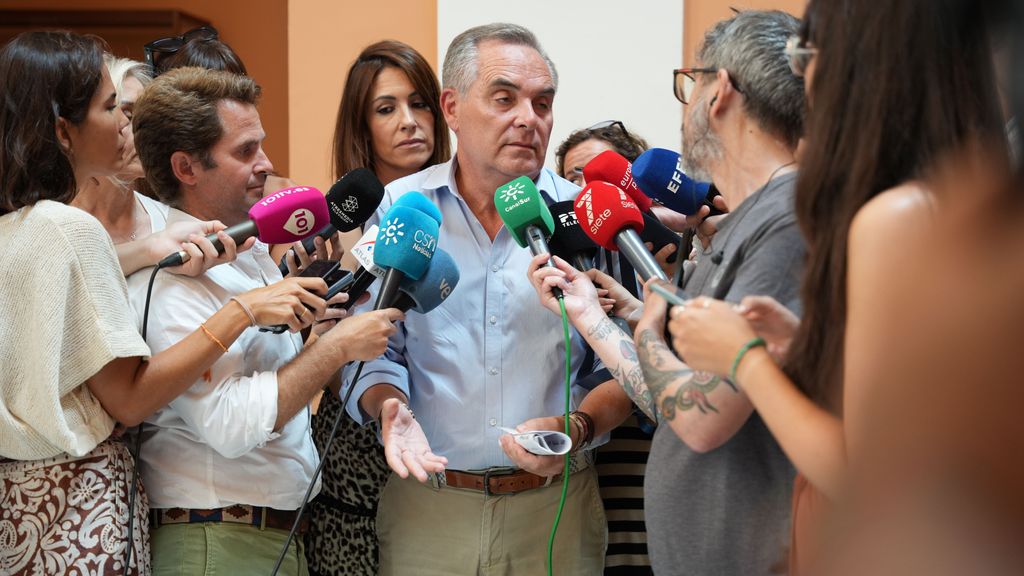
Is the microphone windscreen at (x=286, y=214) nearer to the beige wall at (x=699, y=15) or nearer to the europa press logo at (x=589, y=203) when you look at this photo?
the europa press logo at (x=589, y=203)

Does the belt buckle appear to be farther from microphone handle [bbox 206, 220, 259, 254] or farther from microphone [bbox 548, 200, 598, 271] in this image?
microphone handle [bbox 206, 220, 259, 254]

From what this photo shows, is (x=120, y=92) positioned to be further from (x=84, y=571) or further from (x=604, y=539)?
(x=604, y=539)

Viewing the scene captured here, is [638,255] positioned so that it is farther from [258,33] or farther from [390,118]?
[258,33]

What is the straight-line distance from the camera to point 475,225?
7.80 feet

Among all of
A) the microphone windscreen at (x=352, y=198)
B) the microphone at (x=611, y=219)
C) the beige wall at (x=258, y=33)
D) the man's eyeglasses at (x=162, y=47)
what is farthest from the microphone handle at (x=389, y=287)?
the beige wall at (x=258, y=33)

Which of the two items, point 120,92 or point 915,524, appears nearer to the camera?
point 915,524

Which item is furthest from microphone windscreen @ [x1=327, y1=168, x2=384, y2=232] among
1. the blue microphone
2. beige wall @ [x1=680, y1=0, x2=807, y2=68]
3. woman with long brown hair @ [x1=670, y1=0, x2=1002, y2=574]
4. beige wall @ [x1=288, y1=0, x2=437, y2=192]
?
beige wall @ [x1=680, y1=0, x2=807, y2=68]

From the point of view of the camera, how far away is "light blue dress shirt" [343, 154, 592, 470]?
2242mm

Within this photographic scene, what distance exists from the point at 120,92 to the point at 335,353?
1181mm

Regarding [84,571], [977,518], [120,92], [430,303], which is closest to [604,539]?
[430,303]

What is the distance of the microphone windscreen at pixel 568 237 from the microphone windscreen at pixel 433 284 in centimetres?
23

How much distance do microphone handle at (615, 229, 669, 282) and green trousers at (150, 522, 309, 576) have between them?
2.95 feet

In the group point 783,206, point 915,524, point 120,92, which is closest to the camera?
point 915,524

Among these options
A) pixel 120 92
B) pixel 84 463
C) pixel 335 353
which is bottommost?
pixel 84 463
